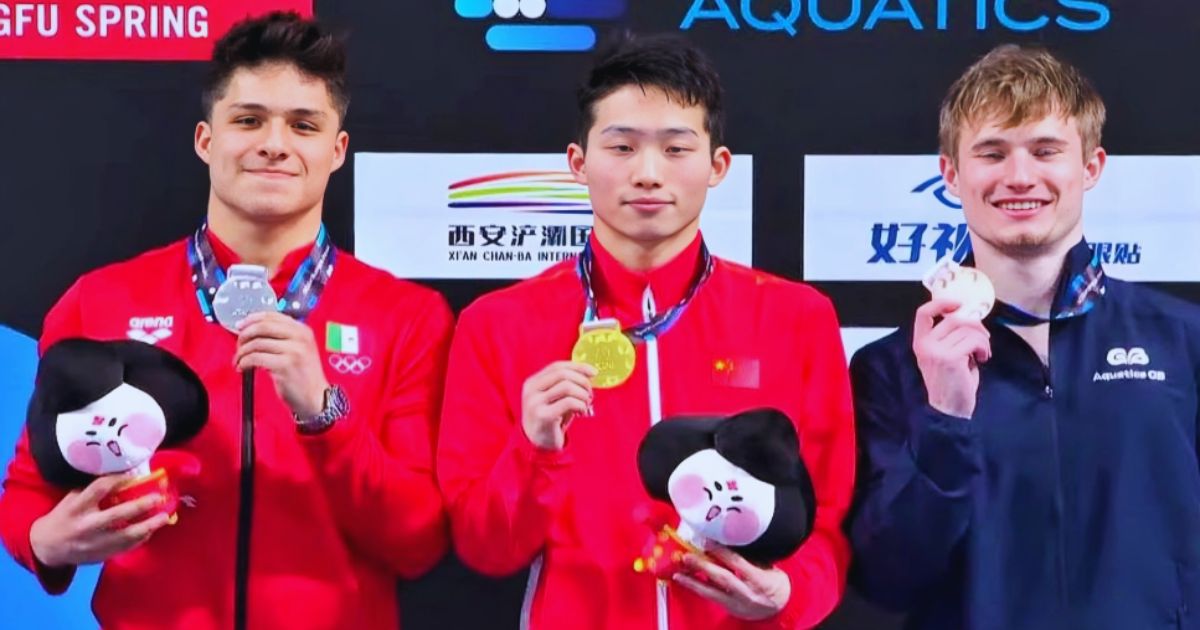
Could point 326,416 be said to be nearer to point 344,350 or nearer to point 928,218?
point 344,350

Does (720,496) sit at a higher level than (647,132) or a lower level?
lower

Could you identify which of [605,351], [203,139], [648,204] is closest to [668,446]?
[605,351]

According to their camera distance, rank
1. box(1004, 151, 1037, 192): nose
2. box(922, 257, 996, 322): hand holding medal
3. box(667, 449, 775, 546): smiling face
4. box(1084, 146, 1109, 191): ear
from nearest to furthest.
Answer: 1. box(667, 449, 775, 546): smiling face
2. box(922, 257, 996, 322): hand holding medal
3. box(1004, 151, 1037, 192): nose
4. box(1084, 146, 1109, 191): ear

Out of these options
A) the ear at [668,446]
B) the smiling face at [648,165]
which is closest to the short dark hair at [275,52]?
the smiling face at [648,165]

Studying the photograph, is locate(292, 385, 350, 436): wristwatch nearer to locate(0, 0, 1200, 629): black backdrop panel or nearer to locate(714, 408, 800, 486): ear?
locate(714, 408, 800, 486): ear

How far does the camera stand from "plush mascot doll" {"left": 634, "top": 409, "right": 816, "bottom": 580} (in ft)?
7.59

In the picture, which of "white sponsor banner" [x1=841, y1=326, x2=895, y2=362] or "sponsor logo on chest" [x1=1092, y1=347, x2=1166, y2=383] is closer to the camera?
"sponsor logo on chest" [x1=1092, y1=347, x2=1166, y2=383]

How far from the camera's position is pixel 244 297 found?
256 cm

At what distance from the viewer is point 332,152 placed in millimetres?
2824

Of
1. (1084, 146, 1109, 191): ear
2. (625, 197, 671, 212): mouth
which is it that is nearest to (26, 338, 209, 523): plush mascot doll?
(625, 197, 671, 212): mouth

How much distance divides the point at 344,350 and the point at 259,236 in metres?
0.28

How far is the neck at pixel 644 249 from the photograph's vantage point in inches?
106

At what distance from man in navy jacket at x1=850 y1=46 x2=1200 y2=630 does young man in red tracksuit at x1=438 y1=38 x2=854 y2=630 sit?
14cm

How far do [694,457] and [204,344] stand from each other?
973mm
